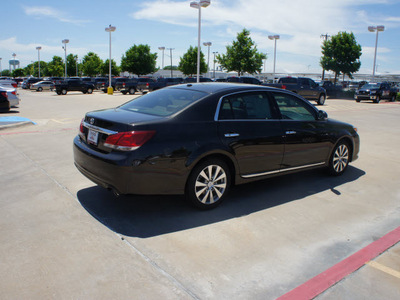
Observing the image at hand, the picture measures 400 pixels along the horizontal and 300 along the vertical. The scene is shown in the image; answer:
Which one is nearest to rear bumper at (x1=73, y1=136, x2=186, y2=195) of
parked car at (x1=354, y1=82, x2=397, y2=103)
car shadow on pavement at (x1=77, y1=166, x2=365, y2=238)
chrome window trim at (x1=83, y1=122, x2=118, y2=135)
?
chrome window trim at (x1=83, y1=122, x2=118, y2=135)

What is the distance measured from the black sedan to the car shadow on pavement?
0.28m

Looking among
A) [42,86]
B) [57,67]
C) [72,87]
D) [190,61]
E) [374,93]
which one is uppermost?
[190,61]

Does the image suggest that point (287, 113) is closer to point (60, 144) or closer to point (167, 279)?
point (167, 279)

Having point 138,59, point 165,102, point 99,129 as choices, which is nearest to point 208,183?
point 165,102

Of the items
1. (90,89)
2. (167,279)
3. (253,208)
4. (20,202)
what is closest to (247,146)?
(253,208)

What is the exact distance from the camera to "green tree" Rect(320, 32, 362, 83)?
2032 inches

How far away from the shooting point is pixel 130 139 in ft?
13.2

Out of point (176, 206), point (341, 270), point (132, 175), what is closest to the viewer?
point (341, 270)

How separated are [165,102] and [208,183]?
4.18 ft

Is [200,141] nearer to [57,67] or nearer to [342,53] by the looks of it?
[342,53]

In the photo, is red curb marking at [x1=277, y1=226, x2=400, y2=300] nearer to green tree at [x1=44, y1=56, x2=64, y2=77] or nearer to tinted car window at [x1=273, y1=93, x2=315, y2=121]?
tinted car window at [x1=273, y1=93, x2=315, y2=121]

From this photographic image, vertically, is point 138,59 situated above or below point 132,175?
above

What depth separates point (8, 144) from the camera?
8.48 metres

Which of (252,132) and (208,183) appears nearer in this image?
(208,183)
